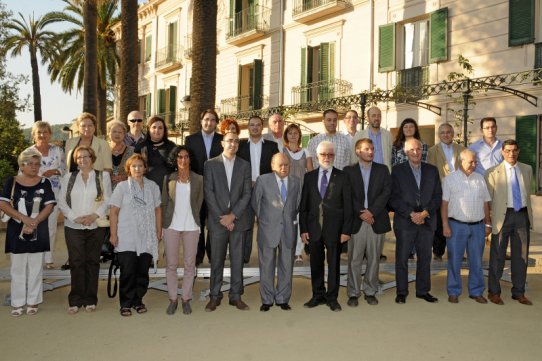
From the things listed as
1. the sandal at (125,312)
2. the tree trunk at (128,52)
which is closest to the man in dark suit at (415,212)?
the sandal at (125,312)

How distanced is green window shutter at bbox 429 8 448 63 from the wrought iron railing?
776 cm

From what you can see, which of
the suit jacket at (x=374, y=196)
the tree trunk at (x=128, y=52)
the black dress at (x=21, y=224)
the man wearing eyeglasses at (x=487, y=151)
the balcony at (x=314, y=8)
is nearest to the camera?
the black dress at (x=21, y=224)

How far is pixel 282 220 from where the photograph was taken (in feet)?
18.8

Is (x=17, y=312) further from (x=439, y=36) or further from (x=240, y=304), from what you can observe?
(x=439, y=36)

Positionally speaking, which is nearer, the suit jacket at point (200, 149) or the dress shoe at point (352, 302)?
the dress shoe at point (352, 302)

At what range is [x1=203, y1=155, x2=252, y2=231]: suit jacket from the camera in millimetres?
5691

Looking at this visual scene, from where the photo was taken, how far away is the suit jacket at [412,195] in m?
6.07

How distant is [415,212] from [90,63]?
16.2 meters

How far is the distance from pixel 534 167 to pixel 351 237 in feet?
27.6

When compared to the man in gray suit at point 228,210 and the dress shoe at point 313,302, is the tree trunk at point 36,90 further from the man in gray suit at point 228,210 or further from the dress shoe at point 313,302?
the dress shoe at point 313,302

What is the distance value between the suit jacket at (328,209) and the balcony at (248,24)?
15.6 metres

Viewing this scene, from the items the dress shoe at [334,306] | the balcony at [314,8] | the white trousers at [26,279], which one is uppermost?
the balcony at [314,8]

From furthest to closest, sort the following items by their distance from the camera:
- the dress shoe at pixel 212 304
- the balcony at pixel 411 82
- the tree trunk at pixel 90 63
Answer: the tree trunk at pixel 90 63 < the balcony at pixel 411 82 < the dress shoe at pixel 212 304

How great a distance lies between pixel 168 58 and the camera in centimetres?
2703
